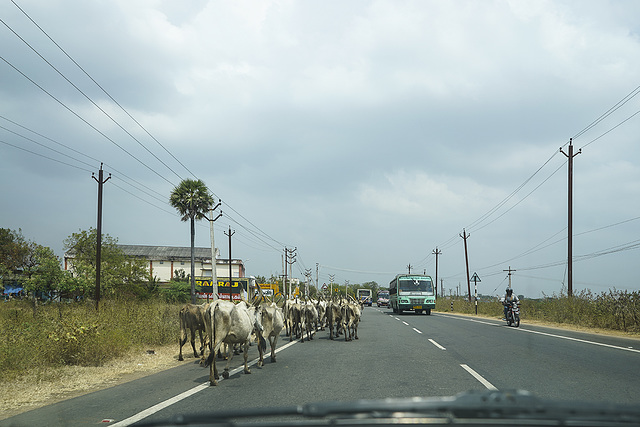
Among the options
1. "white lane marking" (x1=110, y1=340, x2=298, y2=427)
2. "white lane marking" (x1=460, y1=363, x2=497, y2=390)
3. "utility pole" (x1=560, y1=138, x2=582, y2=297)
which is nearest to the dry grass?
"white lane marking" (x1=110, y1=340, x2=298, y2=427)

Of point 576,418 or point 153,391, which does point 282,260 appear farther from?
point 576,418

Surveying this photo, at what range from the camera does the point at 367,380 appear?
28.5 ft

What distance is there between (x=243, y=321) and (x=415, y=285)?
28513mm

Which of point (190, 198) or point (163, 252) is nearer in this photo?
point (190, 198)

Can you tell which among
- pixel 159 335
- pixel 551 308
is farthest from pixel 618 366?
pixel 551 308

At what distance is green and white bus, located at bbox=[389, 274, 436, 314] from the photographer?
36.3 meters

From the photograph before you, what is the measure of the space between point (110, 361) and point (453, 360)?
8.37 metres

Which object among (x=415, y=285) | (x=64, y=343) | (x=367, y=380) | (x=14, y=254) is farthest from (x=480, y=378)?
(x=14, y=254)

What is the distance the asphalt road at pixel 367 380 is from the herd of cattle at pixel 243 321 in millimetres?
549

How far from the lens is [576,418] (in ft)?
7.84

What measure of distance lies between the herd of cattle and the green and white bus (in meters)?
18.5

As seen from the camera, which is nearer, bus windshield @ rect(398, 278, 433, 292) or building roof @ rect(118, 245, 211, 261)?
bus windshield @ rect(398, 278, 433, 292)

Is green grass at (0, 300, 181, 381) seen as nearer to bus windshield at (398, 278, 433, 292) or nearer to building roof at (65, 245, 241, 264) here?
bus windshield at (398, 278, 433, 292)

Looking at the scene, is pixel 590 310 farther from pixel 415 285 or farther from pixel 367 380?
pixel 367 380
